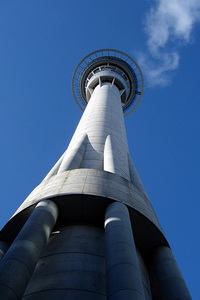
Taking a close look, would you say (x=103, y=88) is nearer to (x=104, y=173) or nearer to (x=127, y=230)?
(x=104, y=173)

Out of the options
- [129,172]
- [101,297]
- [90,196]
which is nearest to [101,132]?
[129,172]

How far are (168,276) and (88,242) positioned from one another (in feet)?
13.6

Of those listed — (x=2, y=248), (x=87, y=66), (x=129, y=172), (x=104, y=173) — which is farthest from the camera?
(x=87, y=66)

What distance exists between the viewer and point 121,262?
10.5 meters

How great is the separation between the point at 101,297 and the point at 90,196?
5055mm

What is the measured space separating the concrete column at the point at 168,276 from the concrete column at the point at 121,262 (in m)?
3.23

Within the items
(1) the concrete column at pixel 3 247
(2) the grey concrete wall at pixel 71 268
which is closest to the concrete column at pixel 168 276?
(2) the grey concrete wall at pixel 71 268

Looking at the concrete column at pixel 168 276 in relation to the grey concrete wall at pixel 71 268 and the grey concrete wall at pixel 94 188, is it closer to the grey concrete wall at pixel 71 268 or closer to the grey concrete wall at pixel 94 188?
the grey concrete wall at pixel 94 188

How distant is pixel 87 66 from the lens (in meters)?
53.4

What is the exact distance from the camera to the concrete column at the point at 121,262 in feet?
30.7

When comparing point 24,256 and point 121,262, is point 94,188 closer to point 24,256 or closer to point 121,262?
point 121,262

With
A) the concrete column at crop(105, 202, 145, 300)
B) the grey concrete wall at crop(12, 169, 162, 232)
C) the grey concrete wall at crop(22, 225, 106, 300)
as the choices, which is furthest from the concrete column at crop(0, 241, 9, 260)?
the concrete column at crop(105, 202, 145, 300)

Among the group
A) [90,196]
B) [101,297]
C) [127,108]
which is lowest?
[101,297]

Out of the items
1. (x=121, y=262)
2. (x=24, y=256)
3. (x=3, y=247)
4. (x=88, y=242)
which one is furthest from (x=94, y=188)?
(x=3, y=247)
